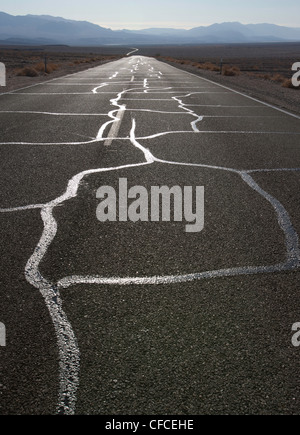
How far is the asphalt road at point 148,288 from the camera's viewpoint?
244 cm

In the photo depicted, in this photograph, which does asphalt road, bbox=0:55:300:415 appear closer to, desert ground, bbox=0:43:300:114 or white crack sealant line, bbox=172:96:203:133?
white crack sealant line, bbox=172:96:203:133

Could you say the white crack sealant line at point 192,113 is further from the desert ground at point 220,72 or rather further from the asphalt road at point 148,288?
the desert ground at point 220,72

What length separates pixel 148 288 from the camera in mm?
3396

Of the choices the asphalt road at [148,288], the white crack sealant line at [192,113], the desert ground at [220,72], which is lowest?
the asphalt road at [148,288]

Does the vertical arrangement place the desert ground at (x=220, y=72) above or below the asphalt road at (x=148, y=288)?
above

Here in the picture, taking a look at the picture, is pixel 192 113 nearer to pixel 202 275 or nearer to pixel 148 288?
pixel 202 275

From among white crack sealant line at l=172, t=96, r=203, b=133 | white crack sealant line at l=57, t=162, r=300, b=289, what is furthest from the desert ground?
white crack sealant line at l=57, t=162, r=300, b=289

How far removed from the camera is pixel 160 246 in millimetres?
4129

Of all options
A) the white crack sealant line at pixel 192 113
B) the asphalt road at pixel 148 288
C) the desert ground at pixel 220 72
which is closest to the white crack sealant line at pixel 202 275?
the asphalt road at pixel 148 288
